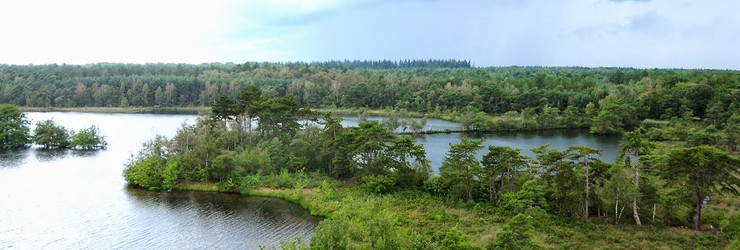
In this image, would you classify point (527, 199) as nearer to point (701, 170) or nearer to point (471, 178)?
point (471, 178)

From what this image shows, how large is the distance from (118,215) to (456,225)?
21.3 metres

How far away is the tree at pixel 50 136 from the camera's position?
55.7 meters

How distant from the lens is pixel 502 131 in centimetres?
7019

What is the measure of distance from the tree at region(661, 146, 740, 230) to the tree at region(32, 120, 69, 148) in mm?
58398

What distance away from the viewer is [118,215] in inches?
1264

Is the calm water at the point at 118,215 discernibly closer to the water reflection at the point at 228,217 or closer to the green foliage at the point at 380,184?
the water reflection at the point at 228,217

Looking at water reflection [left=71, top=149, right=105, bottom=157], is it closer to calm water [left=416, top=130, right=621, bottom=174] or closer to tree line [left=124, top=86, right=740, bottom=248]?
tree line [left=124, top=86, right=740, bottom=248]

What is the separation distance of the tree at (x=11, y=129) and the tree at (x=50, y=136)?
1561 millimetres

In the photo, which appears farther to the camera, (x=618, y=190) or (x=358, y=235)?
(x=618, y=190)

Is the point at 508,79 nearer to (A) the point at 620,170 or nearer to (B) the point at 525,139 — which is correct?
(B) the point at 525,139

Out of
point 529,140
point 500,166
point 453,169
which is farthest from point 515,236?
point 529,140

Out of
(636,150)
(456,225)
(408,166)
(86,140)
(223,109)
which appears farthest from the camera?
(86,140)

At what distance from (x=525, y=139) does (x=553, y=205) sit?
110 ft

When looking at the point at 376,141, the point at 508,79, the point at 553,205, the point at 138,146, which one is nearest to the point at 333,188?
the point at 376,141
